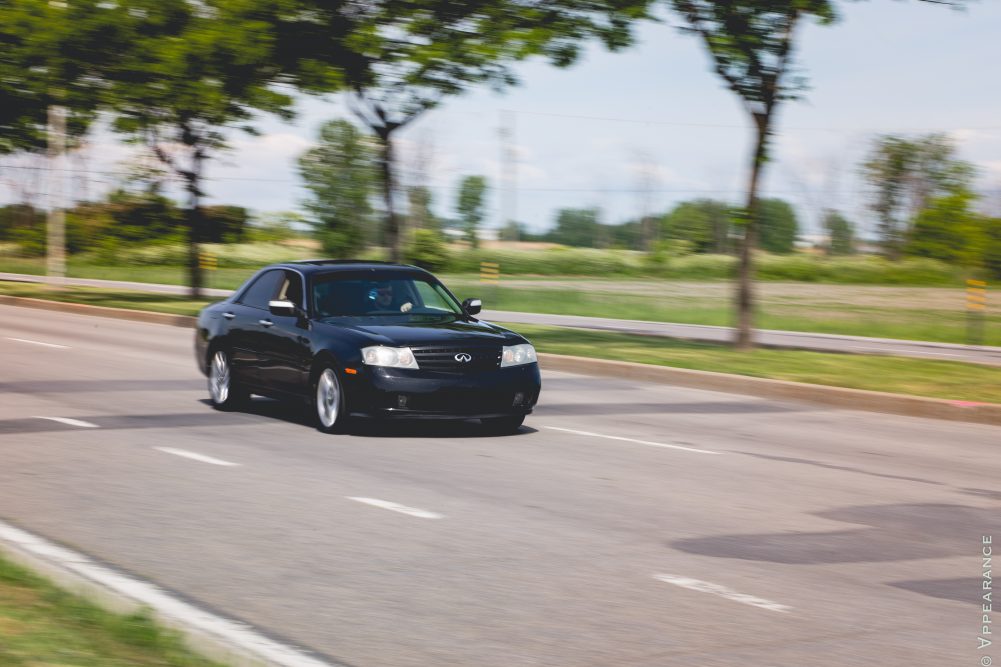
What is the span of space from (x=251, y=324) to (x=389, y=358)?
2.27 metres

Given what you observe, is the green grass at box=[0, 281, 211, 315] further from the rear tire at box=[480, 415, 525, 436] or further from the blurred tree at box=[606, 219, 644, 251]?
the blurred tree at box=[606, 219, 644, 251]

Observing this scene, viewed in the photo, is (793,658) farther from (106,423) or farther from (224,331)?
(224,331)

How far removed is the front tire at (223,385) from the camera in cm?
1309

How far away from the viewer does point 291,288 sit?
1250cm

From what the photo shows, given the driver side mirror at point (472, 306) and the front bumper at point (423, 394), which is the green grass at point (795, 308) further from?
the front bumper at point (423, 394)

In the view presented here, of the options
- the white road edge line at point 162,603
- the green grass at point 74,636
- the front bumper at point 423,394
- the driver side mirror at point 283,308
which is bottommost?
the white road edge line at point 162,603

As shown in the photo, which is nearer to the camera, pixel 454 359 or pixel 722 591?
pixel 722 591

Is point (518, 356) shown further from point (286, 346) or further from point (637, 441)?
point (286, 346)

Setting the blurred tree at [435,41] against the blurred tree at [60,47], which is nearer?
the blurred tree at [435,41]

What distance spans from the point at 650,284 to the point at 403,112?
108 ft

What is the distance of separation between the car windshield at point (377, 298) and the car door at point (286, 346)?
0.73 feet

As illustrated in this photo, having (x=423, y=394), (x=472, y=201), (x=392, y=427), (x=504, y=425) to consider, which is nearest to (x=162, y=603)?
(x=423, y=394)

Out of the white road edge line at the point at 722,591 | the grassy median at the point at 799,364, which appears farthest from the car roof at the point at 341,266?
the white road edge line at the point at 722,591

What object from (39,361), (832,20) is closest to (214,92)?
(39,361)
